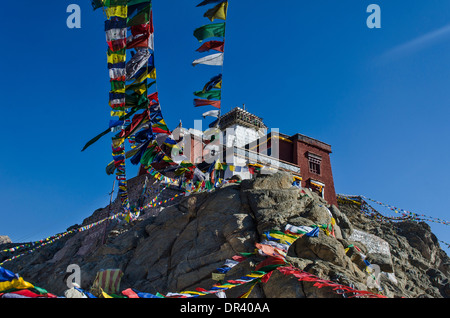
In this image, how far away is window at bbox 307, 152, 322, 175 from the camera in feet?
100

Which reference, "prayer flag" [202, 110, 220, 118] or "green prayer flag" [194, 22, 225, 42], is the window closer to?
"prayer flag" [202, 110, 220, 118]

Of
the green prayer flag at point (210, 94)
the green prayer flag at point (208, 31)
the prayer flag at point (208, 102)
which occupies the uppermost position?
the green prayer flag at point (208, 31)

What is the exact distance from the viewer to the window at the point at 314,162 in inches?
1201

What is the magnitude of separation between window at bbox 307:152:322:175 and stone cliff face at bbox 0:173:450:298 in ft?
22.7

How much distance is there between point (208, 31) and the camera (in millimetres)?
12734

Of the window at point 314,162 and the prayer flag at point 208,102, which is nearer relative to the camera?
the prayer flag at point 208,102

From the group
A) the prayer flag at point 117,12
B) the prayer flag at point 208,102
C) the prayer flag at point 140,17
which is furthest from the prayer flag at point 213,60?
the prayer flag at point 117,12

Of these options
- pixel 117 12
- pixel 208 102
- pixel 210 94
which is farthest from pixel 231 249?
pixel 117 12

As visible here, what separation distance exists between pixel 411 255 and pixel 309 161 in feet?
39.8

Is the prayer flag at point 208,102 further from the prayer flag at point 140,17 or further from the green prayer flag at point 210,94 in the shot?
the prayer flag at point 140,17

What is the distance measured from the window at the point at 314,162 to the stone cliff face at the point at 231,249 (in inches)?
272

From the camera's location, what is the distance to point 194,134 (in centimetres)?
2927
